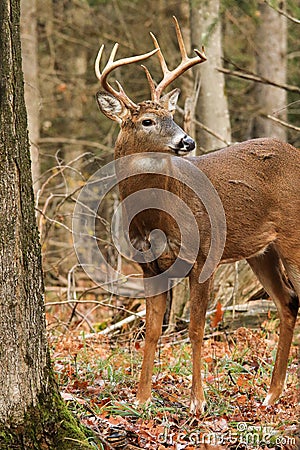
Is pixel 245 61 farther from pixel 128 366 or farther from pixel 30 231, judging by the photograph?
pixel 30 231

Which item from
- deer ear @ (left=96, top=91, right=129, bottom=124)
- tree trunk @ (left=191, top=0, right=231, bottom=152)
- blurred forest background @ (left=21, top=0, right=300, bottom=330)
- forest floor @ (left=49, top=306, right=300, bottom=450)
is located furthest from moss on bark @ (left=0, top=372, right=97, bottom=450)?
tree trunk @ (left=191, top=0, right=231, bottom=152)

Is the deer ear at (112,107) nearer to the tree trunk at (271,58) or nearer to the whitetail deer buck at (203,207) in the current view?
the whitetail deer buck at (203,207)

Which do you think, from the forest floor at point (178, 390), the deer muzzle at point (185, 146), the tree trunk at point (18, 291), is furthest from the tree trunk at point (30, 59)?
the tree trunk at point (18, 291)

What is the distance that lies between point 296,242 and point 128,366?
181cm

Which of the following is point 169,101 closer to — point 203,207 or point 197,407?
point 203,207

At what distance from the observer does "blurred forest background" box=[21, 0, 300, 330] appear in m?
9.45

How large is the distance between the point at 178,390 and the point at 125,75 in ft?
35.2

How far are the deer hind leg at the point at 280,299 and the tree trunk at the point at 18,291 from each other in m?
2.19

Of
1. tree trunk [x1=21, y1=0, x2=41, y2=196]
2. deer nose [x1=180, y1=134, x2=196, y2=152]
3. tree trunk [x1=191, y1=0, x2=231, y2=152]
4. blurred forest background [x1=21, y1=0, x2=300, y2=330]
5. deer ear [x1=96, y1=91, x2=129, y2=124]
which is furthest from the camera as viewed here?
tree trunk [x1=21, y1=0, x2=41, y2=196]

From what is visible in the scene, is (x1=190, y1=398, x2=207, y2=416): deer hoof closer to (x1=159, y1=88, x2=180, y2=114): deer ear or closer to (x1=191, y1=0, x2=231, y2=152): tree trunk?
(x1=159, y1=88, x2=180, y2=114): deer ear

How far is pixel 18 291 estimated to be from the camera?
3.92 meters

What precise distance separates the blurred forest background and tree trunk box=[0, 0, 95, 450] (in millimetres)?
5018

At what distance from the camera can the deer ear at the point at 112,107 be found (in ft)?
18.3

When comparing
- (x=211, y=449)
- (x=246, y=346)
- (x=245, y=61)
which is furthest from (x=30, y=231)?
(x=245, y=61)
